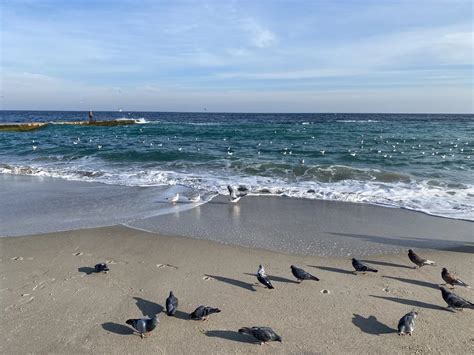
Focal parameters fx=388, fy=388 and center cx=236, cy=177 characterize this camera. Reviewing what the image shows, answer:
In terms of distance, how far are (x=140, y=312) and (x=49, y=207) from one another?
21.0 ft

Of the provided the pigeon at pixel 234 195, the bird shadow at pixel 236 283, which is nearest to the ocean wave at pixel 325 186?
the pigeon at pixel 234 195

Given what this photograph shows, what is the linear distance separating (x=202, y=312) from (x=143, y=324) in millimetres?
678

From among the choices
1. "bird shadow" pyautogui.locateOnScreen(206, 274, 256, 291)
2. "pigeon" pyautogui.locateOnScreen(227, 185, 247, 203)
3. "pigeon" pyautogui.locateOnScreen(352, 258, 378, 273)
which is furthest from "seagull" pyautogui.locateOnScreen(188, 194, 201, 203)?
"pigeon" pyautogui.locateOnScreen(352, 258, 378, 273)

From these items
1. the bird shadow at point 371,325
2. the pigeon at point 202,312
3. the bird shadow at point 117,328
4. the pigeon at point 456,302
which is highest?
the pigeon at point 456,302

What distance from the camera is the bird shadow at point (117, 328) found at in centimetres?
429

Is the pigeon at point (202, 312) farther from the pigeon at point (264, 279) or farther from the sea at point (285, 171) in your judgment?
the sea at point (285, 171)

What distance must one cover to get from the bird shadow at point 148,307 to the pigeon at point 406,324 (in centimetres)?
276

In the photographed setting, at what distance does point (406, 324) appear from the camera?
4.24 meters

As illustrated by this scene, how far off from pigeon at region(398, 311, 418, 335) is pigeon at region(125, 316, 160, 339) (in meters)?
2.67

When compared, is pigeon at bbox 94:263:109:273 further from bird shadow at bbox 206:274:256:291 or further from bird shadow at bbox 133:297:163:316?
bird shadow at bbox 206:274:256:291

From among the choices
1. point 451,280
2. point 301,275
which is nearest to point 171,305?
point 301,275

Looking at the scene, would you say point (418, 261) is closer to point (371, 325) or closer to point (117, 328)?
point (371, 325)

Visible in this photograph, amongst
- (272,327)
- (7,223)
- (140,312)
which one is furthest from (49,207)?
(272,327)

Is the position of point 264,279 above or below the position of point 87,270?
above
